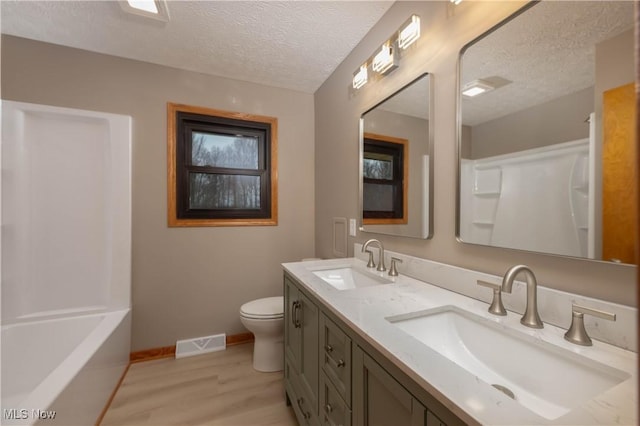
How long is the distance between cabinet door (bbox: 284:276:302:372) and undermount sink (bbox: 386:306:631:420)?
64 cm

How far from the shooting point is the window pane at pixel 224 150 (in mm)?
2246

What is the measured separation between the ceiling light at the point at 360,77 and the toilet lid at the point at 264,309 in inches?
66.7

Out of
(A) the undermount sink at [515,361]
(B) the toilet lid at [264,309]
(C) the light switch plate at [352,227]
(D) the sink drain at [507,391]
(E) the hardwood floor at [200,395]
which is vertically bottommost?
(E) the hardwood floor at [200,395]

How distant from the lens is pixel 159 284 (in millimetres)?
2084

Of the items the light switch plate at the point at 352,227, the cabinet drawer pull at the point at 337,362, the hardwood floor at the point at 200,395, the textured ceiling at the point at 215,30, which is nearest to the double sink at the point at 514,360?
the cabinet drawer pull at the point at 337,362

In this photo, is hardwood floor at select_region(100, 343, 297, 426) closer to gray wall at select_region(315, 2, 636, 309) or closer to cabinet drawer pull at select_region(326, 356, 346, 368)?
cabinet drawer pull at select_region(326, 356, 346, 368)

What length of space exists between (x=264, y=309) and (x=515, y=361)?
154 cm

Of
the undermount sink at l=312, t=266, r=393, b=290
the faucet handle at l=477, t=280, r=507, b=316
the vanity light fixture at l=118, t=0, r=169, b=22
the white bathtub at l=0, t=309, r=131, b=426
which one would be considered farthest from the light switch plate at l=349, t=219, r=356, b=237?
the vanity light fixture at l=118, t=0, r=169, b=22

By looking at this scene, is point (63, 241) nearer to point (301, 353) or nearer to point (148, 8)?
point (148, 8)

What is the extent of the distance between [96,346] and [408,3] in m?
2.53

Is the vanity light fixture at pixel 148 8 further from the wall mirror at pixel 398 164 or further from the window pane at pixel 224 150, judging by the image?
the wall mirror at pixel 398 164

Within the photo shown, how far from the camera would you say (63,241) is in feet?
6.03

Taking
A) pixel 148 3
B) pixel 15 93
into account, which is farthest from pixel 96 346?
pixel 148 3

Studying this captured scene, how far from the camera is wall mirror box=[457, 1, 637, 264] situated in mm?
658
